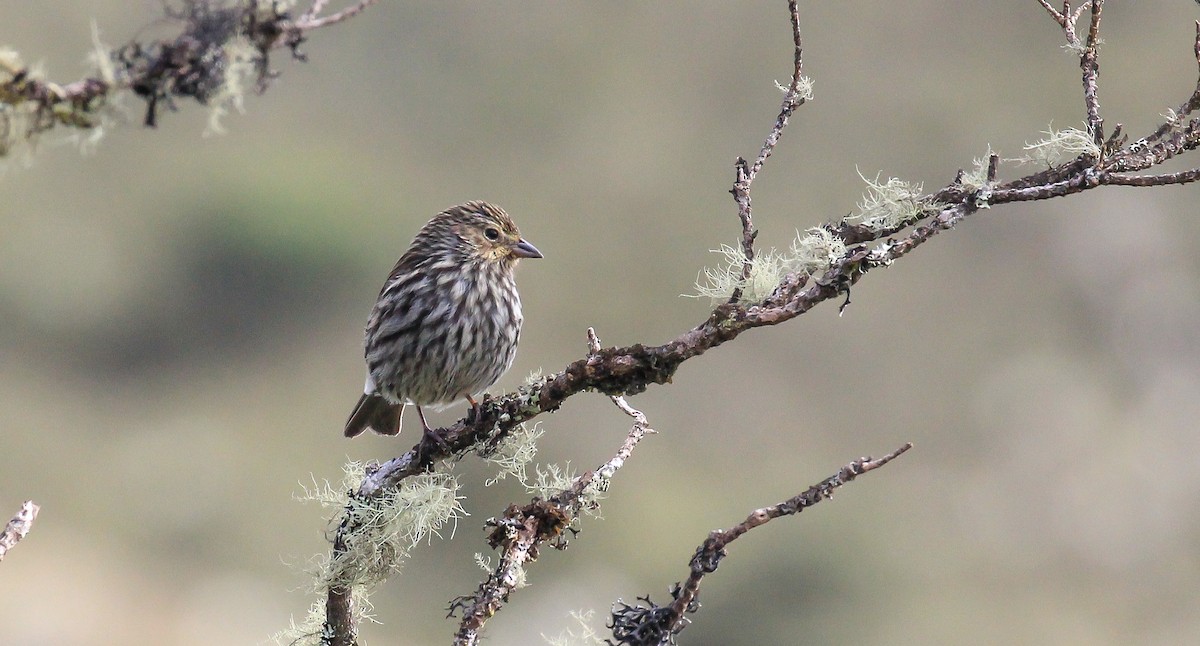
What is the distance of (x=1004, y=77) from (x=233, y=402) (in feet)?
65.4

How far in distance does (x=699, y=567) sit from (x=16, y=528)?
61.9 inches

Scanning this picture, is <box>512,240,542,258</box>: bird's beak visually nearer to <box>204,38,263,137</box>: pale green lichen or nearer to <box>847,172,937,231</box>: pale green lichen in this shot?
<box>847,172,937,231</box>: pale green lichen

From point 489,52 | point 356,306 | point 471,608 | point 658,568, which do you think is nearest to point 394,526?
point 471,608

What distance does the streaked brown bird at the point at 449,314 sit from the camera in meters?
5.68

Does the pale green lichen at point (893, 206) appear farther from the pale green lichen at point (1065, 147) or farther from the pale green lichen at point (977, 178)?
the pale green lichen at point (1065, 147)

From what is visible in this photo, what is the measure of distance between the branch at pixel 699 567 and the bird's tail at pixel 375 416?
10.7 feet

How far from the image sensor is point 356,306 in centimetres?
3362

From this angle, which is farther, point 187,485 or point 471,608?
point 187,485

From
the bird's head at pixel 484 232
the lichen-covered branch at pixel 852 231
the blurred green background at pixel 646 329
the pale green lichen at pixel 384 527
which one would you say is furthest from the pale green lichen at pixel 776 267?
the blurred green background at pixel 646 329

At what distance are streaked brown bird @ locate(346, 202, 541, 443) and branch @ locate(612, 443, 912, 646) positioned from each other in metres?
2.46

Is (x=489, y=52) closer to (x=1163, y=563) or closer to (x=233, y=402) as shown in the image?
(x=233, y=402)

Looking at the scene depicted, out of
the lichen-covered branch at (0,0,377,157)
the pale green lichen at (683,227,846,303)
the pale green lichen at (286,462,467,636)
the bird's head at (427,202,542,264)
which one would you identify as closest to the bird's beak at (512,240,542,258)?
the bird's head at (427,202,542,264)

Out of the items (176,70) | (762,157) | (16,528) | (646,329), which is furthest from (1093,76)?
(646,329)

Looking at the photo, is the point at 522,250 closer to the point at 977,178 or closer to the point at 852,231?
the point at 852,231
